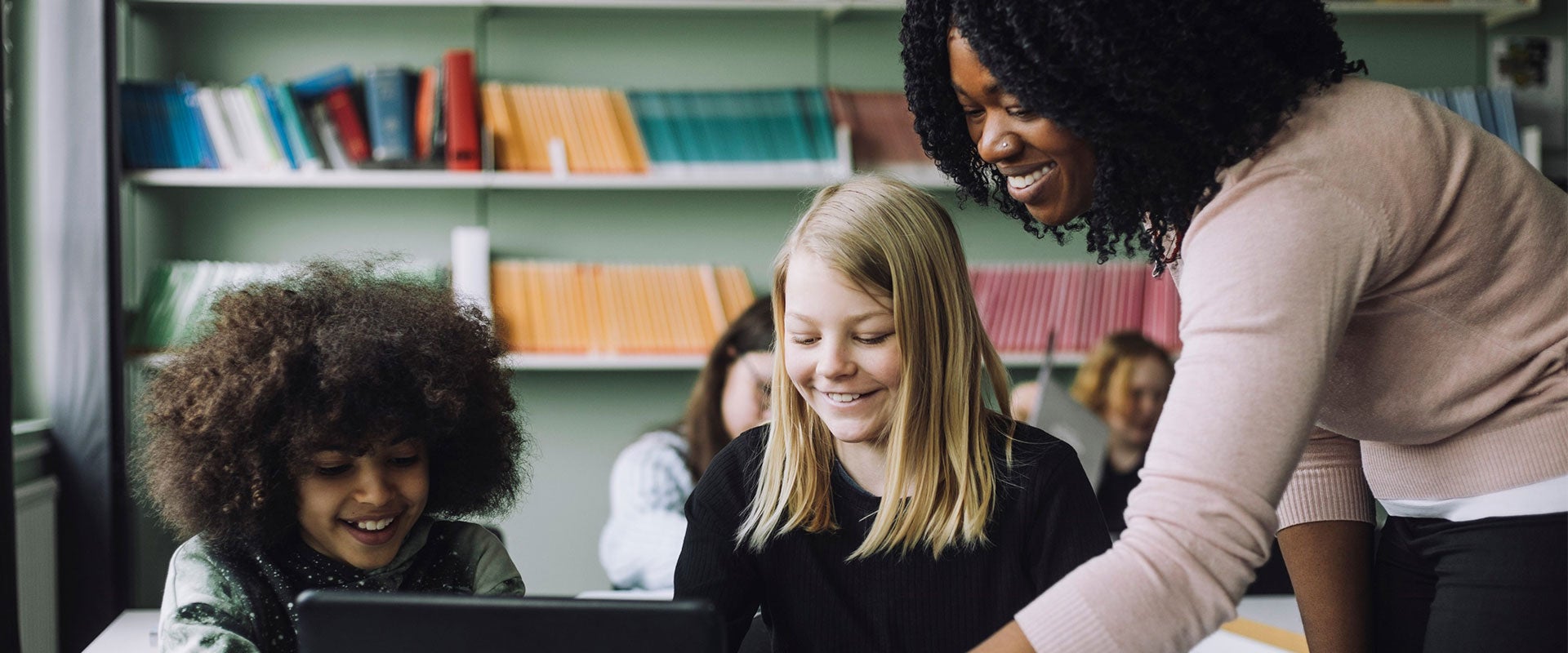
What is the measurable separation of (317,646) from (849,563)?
61 centimetres

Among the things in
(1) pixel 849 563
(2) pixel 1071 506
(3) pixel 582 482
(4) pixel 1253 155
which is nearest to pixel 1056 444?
(2) pixel 1071 506

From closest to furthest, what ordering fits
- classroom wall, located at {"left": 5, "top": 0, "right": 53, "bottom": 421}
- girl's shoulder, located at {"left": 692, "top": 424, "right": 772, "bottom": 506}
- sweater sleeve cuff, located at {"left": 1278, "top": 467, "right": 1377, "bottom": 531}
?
1. sweater sleeve cuff, located at {"left": 1278, "top": 467, "right": 1377, "bottom": 531}
2. girl's shoulder, located at {"left": 692, "top": 424, "right": 772, "bottom": 506}
3. classroom wall, located at {"left": 5, "top": 0, "right": 53, "bottom": 421}

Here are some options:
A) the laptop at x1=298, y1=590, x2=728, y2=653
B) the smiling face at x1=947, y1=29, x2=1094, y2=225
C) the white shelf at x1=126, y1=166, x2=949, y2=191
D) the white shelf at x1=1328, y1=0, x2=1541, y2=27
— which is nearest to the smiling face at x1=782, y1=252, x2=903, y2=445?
the smiling face at x1=947, y1=29, x2=1094, y2=225

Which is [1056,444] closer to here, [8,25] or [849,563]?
[849,563]

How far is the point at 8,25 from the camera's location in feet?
9.25

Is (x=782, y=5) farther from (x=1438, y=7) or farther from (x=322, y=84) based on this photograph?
(x=1438, y=7)

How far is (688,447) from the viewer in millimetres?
2629

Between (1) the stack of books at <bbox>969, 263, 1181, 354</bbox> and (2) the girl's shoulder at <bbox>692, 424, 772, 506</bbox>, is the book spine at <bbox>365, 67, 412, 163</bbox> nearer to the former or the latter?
(1) the stack of books at <bbox>969, 263, 1181, 354</bbox>

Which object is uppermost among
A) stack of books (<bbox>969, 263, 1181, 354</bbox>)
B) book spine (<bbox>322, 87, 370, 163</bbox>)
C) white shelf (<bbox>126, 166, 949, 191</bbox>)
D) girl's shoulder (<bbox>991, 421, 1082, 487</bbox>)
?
book spine (<bbox>322, 87, 370, 163</bbox>)

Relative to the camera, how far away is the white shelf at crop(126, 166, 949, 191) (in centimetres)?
313

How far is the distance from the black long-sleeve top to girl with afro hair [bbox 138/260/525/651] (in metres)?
0.25

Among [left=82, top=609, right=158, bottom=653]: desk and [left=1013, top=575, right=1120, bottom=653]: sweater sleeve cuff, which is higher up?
[left=1013, top=575, right=1120, bottom=653]: sweater sleeve cuff

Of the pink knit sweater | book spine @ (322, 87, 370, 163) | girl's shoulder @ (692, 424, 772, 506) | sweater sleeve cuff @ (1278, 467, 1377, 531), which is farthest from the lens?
book spine @ (322, 87, 370, 163)

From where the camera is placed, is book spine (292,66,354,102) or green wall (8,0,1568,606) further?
green wall (8,0,1568,606)
